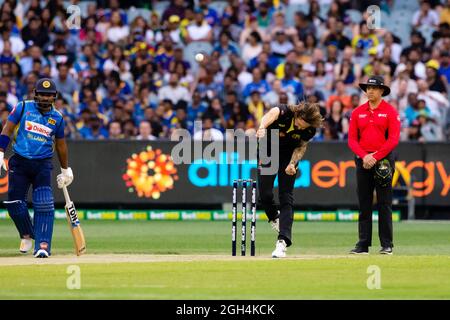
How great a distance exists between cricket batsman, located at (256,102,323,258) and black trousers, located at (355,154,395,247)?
1237 mm

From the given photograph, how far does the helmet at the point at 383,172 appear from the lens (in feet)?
52.7

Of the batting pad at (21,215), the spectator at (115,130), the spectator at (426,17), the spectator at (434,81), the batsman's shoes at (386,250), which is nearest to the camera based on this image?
the batting pad at (21,215)

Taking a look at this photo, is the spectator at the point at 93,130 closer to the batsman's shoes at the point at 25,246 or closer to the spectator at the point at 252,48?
the spectator at the point at 252,48

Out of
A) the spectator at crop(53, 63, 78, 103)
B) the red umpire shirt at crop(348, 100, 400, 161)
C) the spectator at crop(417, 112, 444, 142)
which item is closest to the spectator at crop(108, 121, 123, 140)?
the spectator at crop(53, 63, 78, 103)

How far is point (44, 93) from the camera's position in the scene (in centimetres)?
1533

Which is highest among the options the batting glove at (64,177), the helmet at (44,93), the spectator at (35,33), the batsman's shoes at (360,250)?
the spectator at (35,33)

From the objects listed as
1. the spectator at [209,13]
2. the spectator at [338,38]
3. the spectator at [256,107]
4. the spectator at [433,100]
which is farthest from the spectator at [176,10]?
the spectator at [433,100]

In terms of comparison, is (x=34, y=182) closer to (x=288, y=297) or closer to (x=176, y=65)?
(x=288, y=297)

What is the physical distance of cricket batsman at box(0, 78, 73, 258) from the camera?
15.4 metres

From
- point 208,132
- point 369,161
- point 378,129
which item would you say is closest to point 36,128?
point 369,161

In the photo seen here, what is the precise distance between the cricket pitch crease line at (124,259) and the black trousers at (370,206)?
0.68 metres
